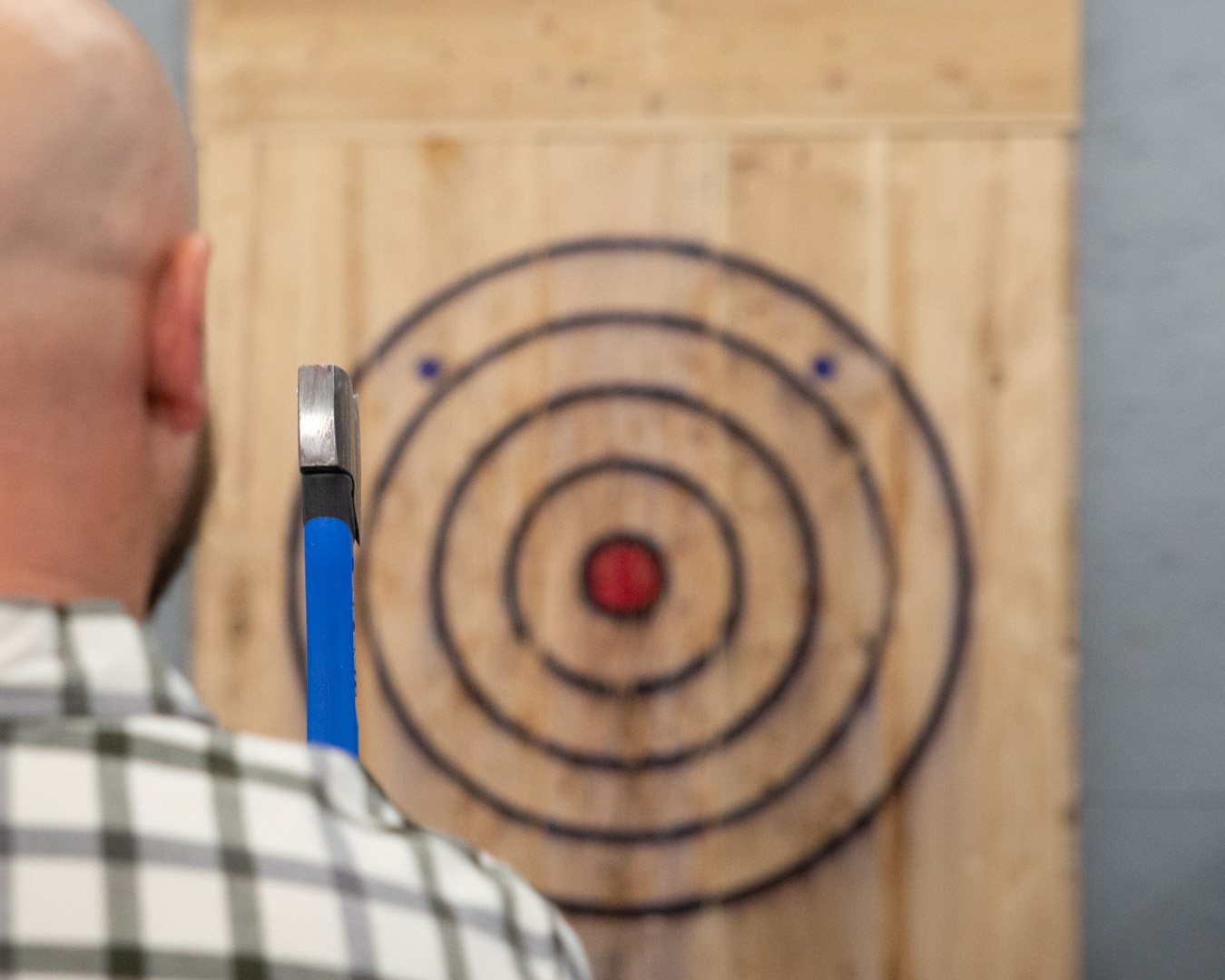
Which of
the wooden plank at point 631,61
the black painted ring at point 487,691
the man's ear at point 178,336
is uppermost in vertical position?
the wooden plank at point 631,61

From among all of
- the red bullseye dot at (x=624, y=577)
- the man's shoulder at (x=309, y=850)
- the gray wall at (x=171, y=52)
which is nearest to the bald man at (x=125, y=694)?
the man's shoulder at (x=309, y=850)

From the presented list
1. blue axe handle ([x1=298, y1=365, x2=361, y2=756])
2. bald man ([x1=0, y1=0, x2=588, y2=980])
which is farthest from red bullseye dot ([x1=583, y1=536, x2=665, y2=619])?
bald man ([x1=0, y1=0, x2=588, y2=980])

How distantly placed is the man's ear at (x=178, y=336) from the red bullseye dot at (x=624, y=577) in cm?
106

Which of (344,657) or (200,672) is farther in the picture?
(200,672)

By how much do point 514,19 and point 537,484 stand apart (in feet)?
1.78

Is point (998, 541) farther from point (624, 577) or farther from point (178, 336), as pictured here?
point (178, 336)

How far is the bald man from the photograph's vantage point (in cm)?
28

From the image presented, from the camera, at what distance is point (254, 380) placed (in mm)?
1424

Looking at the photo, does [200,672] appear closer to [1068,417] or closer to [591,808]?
[591,808]

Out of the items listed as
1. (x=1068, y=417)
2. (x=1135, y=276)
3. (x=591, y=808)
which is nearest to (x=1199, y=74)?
(x=1135, y=276)

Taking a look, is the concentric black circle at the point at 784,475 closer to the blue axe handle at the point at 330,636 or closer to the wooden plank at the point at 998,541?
the wooden plank at the point at 998,541

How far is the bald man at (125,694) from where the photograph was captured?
277mm

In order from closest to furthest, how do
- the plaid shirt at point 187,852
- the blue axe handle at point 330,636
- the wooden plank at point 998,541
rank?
the plaid shirt at point 187,852
the blue axe handle at point 330,636
the wooden plank at point 998,541

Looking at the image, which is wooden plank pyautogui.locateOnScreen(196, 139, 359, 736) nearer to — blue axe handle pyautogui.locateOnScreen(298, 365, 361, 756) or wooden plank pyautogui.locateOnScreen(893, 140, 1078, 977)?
wooden plank pyautogui.locateOnScreen(893, 140, 1078, 977)
